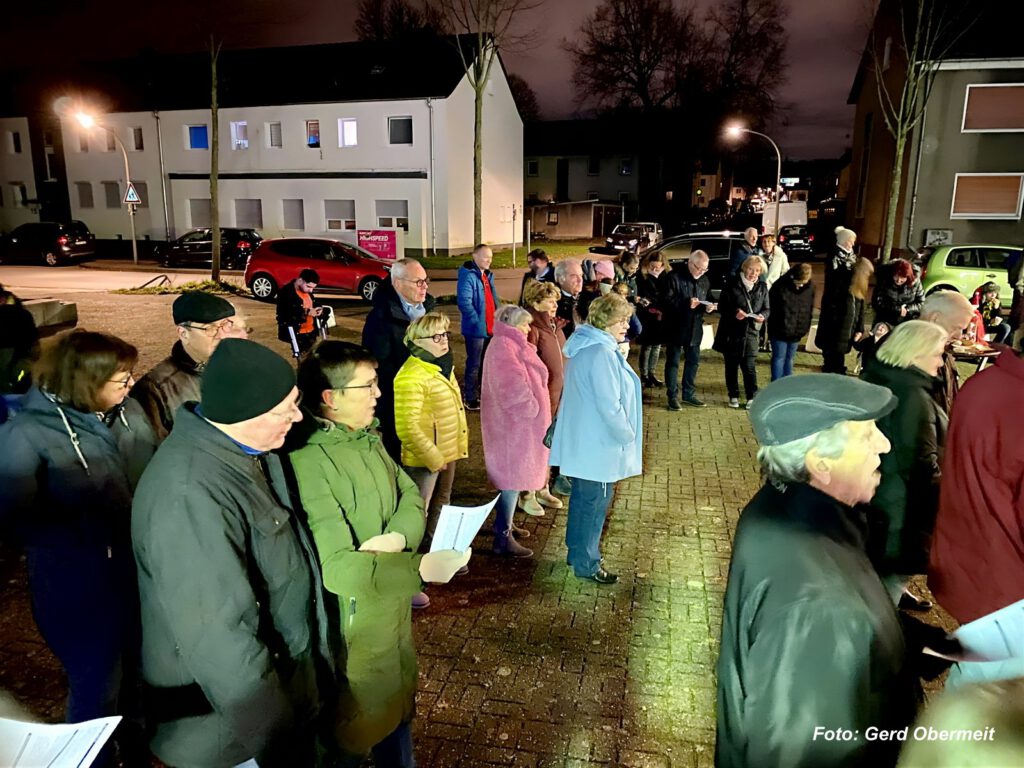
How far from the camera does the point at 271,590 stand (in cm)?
211

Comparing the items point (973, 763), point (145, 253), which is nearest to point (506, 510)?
point (973, 763)

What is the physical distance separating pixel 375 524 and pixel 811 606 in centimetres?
146

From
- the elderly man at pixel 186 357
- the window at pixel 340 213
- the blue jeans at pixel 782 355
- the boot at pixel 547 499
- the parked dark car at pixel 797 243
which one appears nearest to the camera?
the elderly man at pixel 186 357

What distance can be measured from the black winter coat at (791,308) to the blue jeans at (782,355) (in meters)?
0.08

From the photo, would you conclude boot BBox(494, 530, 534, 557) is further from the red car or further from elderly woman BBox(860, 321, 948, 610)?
the red car

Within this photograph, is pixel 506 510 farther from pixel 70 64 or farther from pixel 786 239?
pixel 70 64

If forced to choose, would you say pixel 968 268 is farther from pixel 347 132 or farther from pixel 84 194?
pixel 84 194

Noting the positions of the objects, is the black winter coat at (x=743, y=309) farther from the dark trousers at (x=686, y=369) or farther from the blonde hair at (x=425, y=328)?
the blonde hair at (x=425, y=328)

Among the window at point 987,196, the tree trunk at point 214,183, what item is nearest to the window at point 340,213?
the tree trunk at point 214,183

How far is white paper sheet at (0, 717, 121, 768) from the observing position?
1537mm

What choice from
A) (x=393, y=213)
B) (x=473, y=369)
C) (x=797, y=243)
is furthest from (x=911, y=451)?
(x=797, y=243)

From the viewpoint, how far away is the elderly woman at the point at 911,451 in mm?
3600

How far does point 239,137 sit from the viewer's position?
34.3 m

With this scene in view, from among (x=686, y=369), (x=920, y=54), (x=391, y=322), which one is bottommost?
(x=686, y=369)
